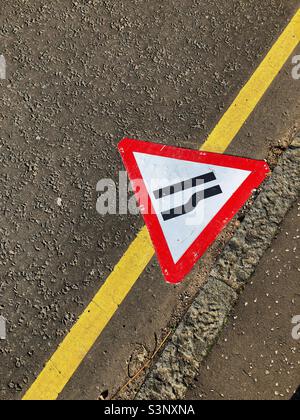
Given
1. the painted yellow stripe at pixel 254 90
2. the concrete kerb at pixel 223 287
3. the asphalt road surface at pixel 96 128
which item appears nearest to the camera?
the concrete kerb at pixel 223 287

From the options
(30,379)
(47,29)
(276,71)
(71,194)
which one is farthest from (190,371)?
(47,29)

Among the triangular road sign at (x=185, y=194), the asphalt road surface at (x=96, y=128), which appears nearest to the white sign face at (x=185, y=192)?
the triangular road sign at (x=185, y=194)

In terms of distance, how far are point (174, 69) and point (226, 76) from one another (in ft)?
1.36

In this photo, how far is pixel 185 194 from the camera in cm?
304

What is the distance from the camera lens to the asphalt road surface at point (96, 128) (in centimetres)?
282

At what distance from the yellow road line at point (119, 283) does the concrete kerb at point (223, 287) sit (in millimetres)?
428

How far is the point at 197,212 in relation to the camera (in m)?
2.99

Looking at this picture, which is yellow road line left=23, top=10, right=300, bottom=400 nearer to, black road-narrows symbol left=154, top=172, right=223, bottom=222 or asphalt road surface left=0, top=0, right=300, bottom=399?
asphalt road surface left=0, top=0, right=300, bottom=399

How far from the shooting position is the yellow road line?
2.74m

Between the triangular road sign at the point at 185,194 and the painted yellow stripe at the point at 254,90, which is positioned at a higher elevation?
the painted yellow stripe at the point at 254,90

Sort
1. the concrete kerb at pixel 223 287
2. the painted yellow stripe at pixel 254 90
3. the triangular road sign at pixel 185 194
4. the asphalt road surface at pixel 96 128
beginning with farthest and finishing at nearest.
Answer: the painted yellow stripe at pixel 254 90, the triangular road sign at pixel 185 194, the asphalt road surface at pixel 96 128, the concrete kerb at pixel 223 287

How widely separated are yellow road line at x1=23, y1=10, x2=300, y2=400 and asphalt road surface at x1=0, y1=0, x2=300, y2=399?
0.16 feet

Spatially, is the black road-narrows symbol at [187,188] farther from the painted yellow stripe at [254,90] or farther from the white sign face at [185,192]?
the painted yellow stripe at [254,90]
